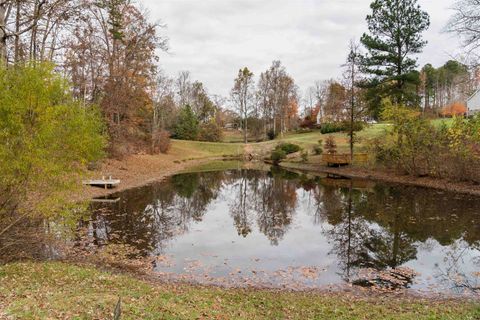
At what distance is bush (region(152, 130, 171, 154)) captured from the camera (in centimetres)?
4281

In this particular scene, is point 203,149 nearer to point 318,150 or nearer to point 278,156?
point 278,156

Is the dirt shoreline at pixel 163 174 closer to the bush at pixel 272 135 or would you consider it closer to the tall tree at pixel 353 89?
the tall tree at pixel 353 89

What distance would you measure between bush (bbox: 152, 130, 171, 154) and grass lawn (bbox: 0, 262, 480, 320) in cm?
3465

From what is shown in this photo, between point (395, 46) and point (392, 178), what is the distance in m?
12.3

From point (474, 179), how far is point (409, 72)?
12.3 metres

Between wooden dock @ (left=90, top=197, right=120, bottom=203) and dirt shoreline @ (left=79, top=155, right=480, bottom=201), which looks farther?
dirt shoreline @ (left=79, top=155, right=480, bottom=201)

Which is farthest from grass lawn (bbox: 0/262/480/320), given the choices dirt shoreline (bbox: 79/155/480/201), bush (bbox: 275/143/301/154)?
bush (bbox: 275/143/301/154)

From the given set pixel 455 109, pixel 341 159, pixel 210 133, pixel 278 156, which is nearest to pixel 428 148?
pixel 341 159

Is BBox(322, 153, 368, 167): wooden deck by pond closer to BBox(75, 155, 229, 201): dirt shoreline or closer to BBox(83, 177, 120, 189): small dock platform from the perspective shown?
BBox(75, 155, 229, 201): dirt shoreline

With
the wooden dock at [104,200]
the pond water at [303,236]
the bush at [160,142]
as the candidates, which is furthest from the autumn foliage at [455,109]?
the wooden dock at [104,200]

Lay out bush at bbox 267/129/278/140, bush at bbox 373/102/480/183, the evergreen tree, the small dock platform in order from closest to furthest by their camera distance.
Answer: bush at bbox 373/102/480/183
the small dock platform
the evergreen tree
bush at bbox 267/129/278/140

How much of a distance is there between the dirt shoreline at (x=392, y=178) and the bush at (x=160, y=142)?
16.7 m

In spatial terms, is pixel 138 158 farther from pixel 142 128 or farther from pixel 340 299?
pixel 340 299

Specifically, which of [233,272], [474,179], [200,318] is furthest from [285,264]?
[474,179]
